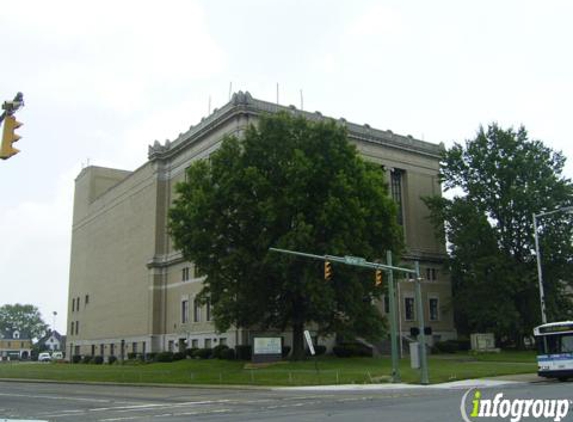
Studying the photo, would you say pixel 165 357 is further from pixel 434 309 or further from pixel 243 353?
pixel 434 309

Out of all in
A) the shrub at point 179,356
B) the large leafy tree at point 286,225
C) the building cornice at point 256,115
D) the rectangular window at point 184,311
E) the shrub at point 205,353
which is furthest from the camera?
the rectangular window at point 184,311

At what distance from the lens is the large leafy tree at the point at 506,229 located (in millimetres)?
59625

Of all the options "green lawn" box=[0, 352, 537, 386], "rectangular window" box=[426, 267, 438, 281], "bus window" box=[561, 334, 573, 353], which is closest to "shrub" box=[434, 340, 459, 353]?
"rectangular window" box=[426, 267, 438, 281]

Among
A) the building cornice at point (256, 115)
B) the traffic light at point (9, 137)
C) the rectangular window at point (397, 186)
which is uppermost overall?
the building cornice at point (256, 115)

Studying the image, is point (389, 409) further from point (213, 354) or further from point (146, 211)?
point (146, 211)

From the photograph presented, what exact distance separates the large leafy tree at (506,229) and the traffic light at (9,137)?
5269 centimetres

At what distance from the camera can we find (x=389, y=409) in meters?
18.3

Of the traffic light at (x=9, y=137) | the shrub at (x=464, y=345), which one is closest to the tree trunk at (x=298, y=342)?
the shrub at (x=464, y=345)

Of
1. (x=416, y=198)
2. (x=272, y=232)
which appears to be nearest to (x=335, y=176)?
(x=272, y=232)

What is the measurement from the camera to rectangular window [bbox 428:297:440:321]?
68938 mm

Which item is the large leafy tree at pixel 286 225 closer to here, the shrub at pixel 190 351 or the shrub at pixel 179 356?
the shrub at pixel 190 351

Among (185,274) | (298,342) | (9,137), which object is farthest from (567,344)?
(185,274)

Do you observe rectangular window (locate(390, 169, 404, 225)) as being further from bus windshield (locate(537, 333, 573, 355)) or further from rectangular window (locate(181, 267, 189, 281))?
bus windshield (locate(537, 333, 573, 355))

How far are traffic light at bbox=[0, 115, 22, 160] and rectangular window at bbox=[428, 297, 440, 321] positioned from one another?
199ft
